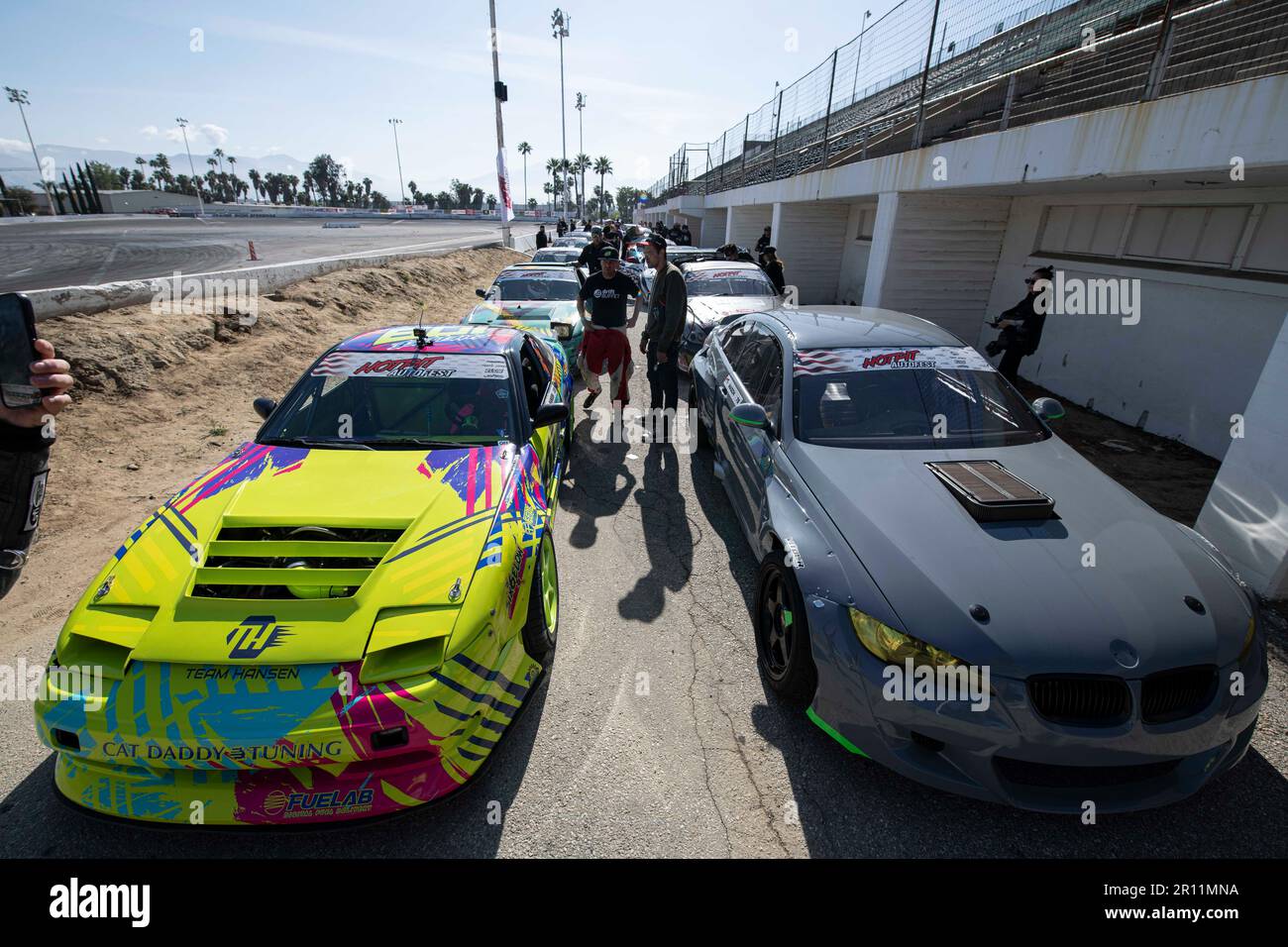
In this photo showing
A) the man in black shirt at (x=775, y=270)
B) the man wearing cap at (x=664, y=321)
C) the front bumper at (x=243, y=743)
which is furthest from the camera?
the man in black shirt at (x=775, y=270)

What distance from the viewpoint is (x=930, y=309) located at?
922cm

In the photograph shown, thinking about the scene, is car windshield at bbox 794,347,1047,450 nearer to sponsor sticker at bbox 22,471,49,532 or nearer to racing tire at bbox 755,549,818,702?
racing tire at bbox 755,549,818,702

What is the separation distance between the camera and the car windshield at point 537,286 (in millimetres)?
9070

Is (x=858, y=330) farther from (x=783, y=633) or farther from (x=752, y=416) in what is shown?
(x=783, y=633)

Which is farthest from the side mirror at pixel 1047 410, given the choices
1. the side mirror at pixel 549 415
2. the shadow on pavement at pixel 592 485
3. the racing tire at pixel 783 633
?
the shadow on pavement at pixel 592 485

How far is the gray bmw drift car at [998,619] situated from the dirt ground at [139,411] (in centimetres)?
417

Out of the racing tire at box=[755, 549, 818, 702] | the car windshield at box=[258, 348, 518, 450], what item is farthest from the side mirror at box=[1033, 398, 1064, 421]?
the car windshield at box=[258, 348, 518, 450]

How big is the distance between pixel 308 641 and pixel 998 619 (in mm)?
2445

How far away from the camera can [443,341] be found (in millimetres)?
3736

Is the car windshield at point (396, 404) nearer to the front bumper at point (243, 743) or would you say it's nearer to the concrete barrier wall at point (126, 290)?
the front bumper at point (243, 743)

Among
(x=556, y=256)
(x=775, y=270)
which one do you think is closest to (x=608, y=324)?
(x=775, y=270)

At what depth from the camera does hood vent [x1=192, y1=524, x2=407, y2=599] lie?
7.14ft

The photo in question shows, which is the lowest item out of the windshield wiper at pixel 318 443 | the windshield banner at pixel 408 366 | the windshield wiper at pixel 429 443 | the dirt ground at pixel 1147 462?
the dirt ground at pixel 1147 462

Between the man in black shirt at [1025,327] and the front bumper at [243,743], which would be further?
the man in black shirt at [1025,327]
